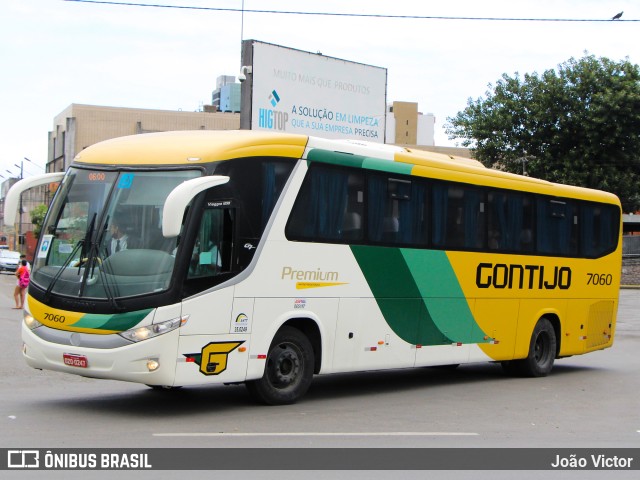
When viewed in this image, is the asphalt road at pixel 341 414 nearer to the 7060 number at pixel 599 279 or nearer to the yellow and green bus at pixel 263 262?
the yellow and green bus at pixel 263 262

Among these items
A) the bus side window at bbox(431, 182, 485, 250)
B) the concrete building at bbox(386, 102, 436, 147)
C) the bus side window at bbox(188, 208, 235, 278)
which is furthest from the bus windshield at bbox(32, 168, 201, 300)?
the concrete building at bbox(386, 102, 436, 147)

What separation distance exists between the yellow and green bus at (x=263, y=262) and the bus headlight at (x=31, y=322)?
0.04 m

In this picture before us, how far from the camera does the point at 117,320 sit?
10.3 m

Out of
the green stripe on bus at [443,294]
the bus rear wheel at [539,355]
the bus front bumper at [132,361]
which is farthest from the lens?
the bus rear wheel at [539,355]

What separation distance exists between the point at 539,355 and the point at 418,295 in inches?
162

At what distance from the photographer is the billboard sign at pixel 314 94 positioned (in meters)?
30.7

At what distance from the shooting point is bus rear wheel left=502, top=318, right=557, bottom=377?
54.6 ft

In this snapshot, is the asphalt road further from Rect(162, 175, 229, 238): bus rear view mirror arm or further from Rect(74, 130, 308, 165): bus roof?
Rect(74, 130, 308, 165): bus roof

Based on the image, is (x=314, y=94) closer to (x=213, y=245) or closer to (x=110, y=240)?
(x=213, y=245)

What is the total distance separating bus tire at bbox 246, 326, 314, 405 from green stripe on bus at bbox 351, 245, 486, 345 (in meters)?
1.52

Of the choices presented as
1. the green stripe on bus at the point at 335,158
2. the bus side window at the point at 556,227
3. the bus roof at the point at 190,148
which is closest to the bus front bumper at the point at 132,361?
the bus roof at the point at 190,148

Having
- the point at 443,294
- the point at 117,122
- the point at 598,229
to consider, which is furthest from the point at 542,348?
the point at 117,122

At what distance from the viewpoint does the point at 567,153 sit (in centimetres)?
5097

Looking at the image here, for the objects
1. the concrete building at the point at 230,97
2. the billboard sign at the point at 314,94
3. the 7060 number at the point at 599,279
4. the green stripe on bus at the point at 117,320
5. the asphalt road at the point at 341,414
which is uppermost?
the concrete building at the point at 230,97
